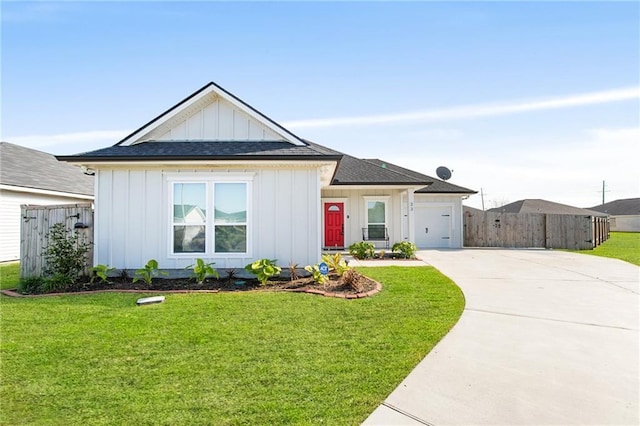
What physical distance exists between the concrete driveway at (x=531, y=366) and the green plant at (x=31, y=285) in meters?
8.24

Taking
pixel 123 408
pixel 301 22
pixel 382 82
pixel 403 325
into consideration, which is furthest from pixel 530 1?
pixel 123 408

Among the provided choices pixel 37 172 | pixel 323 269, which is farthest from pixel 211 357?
pixel 37 172

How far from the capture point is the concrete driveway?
2.86 metres

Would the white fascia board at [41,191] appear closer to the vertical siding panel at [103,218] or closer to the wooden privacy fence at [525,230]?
the vertical siding panel at [103,218]

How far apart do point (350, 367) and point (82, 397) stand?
8.24 ft

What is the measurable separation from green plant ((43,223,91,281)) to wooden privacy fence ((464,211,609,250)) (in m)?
17.3

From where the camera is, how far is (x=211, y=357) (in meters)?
3.94

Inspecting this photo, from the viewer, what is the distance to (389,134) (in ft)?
54.2

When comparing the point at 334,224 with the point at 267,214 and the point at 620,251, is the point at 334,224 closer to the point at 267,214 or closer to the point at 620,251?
the point at 267,214

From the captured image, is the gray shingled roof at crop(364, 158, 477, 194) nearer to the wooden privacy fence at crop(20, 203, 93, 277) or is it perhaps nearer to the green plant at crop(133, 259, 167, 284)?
the green plant at crop(133, 259, 167, 284)

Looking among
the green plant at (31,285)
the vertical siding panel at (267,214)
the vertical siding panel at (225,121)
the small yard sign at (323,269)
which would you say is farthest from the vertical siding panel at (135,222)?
the small yard sign at (323,269)

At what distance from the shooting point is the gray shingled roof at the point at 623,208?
48094 mm

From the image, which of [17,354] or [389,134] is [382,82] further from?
[17,354]

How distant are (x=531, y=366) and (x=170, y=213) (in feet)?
26.2
